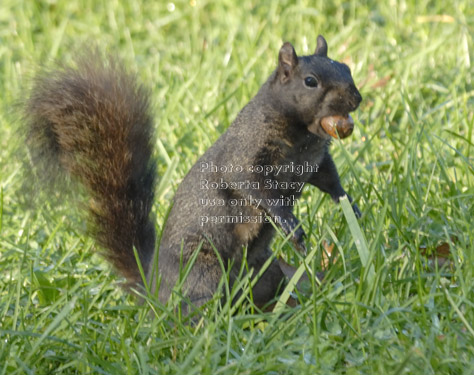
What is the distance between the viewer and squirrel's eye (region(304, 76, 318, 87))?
88.5 inches

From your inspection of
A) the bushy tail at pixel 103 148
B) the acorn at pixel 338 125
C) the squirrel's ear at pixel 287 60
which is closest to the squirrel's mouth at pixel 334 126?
A: the acorn at pixel 338 125

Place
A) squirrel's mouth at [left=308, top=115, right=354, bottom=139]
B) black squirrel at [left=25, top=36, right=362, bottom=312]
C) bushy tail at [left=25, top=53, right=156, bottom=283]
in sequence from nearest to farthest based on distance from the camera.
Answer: squirrel's mouth at [left=308, top=115, right=354, bottom=139] < black squirrel at [left=25, top=36, right=362, bottom=312] < bushy tail at [left=25, top=53, right=156, bottom=283]

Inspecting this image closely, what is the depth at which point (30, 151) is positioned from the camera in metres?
2.46

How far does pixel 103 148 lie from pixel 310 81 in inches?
26.0

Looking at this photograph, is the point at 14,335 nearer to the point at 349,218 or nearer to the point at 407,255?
the point at 349,218

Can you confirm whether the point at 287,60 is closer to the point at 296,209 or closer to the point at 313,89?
the point at 313,89

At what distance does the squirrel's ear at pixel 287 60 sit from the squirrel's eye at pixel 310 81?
3.0 inches

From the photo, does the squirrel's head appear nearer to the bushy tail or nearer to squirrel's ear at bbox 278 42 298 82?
squirrel's ear at bbox 278 42 298 82

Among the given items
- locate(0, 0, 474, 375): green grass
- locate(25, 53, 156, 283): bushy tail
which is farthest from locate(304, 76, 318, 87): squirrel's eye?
locate(25, 53, 156, 283): bushy tail

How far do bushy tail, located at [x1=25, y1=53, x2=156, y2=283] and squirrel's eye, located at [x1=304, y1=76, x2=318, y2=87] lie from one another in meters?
0.54

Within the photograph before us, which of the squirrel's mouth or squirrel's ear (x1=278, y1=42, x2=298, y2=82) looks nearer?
the squirrel's mouth

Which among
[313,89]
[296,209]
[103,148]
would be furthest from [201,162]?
[296,209]

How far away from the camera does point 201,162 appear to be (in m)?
2.44

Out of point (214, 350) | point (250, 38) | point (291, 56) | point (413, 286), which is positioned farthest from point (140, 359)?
point (250, 38)
